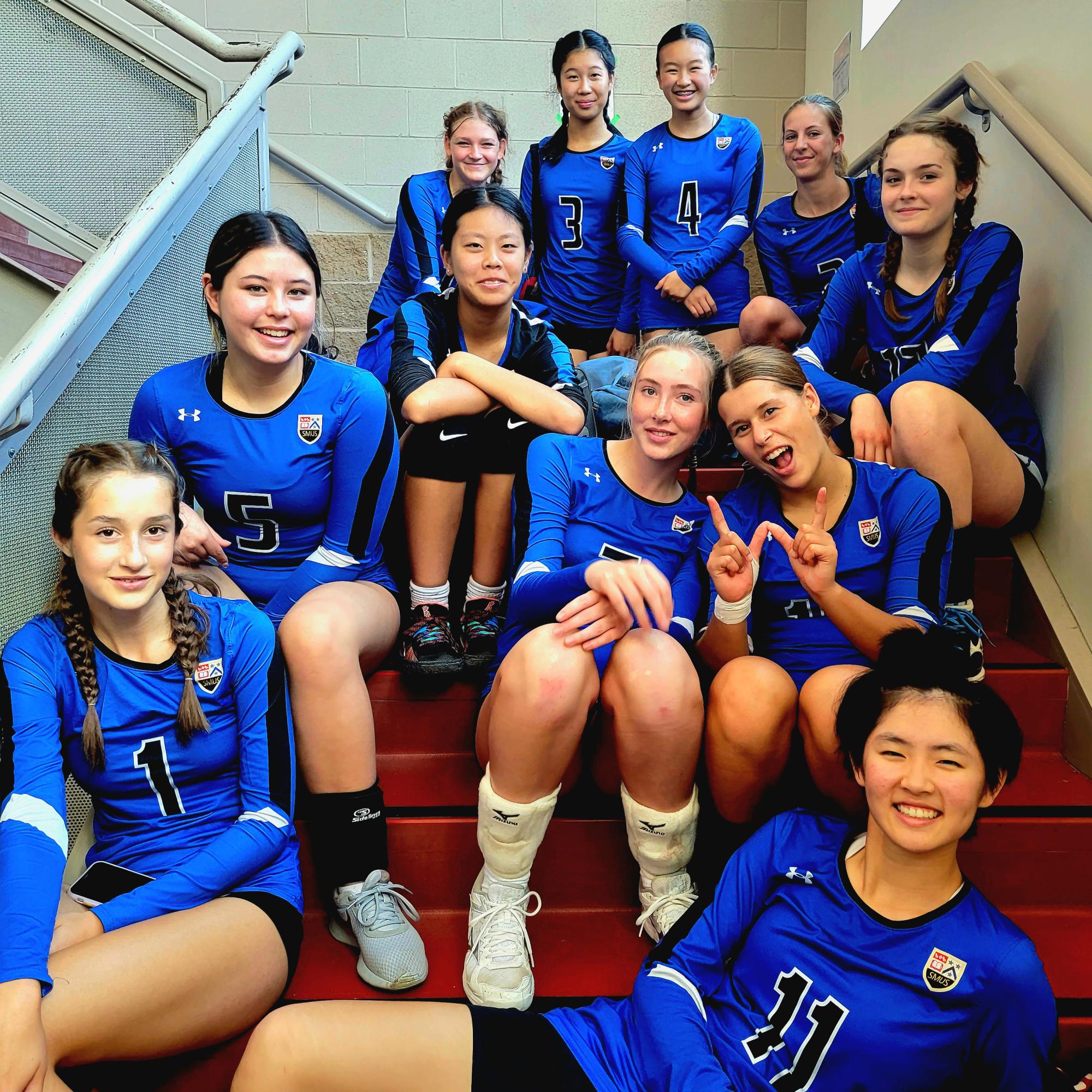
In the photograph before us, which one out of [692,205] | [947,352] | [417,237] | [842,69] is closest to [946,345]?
[947,352]

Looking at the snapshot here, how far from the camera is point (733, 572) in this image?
4.86ft

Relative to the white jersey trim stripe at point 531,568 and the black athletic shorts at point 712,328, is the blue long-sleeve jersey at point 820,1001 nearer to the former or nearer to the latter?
the white jersey trim stripe at point 531,568

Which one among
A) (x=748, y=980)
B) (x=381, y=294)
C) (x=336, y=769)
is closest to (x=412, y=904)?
(x=336, y=769)

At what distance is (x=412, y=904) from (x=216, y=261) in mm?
1117

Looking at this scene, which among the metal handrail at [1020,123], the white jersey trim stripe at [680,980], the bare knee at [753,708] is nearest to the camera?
the white jersey trim stripe at [680,980]

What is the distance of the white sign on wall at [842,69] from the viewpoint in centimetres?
379

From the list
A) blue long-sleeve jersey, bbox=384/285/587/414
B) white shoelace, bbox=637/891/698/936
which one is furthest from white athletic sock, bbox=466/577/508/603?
white shoelace, bbox=637/891/698/936

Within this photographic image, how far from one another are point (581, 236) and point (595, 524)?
1.57m

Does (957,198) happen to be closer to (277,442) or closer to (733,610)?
(733,610)

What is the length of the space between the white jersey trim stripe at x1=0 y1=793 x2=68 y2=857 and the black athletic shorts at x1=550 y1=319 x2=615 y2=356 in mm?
2162

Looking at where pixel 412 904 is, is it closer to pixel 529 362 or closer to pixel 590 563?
pixel 590 563

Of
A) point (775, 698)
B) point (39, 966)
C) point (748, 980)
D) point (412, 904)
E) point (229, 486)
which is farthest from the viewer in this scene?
point (229, 486)

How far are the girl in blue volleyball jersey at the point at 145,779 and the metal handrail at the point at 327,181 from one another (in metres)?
3.14

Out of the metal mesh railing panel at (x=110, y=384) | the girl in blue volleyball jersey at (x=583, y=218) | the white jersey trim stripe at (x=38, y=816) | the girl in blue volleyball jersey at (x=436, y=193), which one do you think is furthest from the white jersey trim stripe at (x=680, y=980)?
the girl in blue volleyball jersey at (x=583, y=218)
